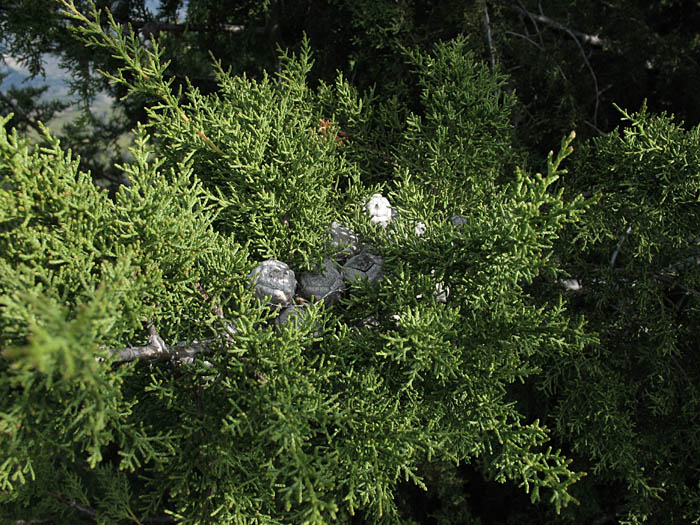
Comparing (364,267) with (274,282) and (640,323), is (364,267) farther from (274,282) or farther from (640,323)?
(640,323)

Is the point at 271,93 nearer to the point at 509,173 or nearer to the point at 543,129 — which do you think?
the point at 509,173

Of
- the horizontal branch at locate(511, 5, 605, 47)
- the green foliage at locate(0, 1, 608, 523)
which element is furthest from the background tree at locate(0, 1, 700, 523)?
the horizontal branch at locate(511, 5, 605, 47)

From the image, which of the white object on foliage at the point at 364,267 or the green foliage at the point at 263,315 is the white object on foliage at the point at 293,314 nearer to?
the green foliage at the point at 263,315

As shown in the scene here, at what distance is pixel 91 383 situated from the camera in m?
0.88

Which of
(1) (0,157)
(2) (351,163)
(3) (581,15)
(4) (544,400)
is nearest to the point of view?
(1) (0,157)

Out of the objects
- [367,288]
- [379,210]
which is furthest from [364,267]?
[379,210]

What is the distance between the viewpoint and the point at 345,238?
1552 mm

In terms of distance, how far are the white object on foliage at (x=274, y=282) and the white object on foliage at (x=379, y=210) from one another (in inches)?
15.0

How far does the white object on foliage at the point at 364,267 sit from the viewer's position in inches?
57.6

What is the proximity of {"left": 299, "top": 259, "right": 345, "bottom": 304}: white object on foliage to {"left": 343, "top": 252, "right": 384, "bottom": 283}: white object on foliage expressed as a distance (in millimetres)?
32

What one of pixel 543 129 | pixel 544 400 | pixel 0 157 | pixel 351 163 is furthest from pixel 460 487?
pixel 0 157

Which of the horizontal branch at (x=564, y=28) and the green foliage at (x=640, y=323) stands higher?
the horizontal branch at (x=564, y=28)

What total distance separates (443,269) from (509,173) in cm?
103

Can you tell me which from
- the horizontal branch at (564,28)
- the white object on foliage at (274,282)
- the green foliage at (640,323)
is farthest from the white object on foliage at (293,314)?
the horizontal branch at (564,28)
